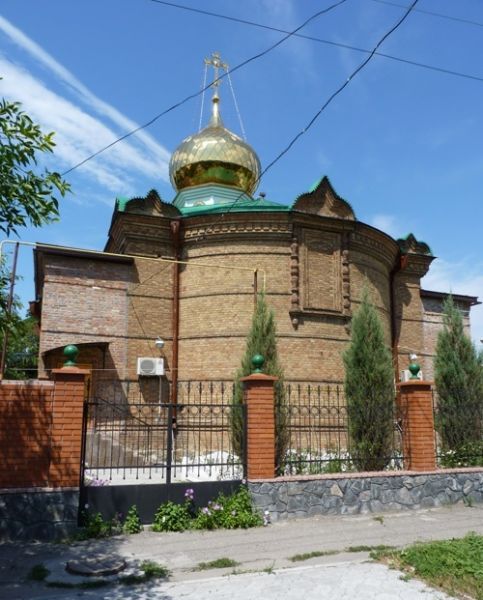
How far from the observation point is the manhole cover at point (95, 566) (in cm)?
459

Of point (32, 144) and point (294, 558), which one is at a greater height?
point (32, 144)

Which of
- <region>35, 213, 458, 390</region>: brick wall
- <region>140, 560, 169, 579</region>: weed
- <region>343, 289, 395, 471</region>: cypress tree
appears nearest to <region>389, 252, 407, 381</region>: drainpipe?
<region>35, 213, 458, 390</region>: brick wall


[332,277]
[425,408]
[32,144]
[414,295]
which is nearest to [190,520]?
[425,408]

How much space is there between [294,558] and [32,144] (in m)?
4.19

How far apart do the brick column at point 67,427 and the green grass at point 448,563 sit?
10.4 ft

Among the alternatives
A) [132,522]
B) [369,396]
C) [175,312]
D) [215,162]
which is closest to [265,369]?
[369,396]

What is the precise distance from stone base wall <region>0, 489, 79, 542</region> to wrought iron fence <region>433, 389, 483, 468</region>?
5.46 metres

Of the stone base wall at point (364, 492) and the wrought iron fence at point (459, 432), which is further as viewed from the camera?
the wrought iron fence at point (459, 432)

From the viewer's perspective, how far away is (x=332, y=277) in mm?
12859

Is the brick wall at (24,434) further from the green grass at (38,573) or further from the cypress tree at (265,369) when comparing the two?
the cypress tree at (265,369)

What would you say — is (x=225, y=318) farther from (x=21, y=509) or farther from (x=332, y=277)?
(x=21, y=509)

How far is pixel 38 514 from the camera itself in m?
5.65

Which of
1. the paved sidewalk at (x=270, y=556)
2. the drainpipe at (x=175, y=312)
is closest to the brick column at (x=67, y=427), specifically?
the paved sidewalk at (x=270, y=556)

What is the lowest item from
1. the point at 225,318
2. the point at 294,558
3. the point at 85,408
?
the point at 294,558
